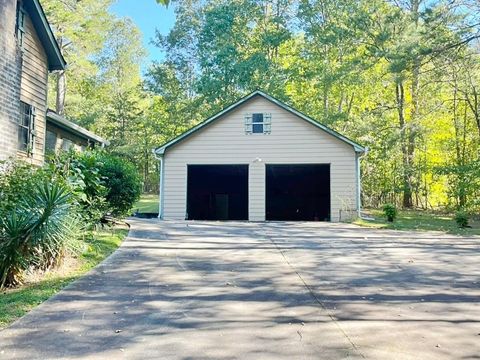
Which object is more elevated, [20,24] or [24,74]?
[20,24]

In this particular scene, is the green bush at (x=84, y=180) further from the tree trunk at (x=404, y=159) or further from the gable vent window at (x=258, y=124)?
the tree trunk at (x=404, y=159)

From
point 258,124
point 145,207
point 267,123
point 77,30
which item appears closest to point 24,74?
point 258,124

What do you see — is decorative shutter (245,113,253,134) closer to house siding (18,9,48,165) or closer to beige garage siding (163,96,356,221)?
beige garage siding (163,96,356,221)

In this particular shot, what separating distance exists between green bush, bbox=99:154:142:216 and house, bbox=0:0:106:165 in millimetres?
2234

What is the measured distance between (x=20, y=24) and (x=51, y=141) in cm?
656

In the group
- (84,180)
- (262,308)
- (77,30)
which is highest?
(77,30)

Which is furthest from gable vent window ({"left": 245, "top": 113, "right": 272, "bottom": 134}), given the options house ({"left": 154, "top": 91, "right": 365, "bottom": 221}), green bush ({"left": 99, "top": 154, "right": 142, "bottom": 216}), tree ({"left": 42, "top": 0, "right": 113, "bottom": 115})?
tree ({"left": 42, "top": 0, "right": 113, "bottom": 115})

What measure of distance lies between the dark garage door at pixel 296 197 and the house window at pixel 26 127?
11.2 metres

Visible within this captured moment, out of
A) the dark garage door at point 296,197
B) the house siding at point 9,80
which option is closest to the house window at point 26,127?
the house siding at point 9,80

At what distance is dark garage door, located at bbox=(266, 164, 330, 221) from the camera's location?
21.0 meters

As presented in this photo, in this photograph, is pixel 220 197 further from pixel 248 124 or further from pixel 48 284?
pixel 48 284

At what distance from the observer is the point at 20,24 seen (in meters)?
11.5

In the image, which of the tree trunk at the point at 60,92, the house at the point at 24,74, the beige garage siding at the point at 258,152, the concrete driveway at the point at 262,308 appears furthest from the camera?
the tree trunk at the point at 60,92

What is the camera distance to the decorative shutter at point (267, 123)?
54.5 ft
